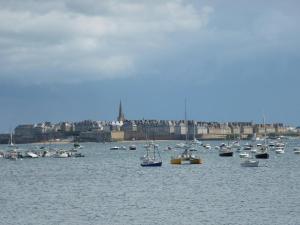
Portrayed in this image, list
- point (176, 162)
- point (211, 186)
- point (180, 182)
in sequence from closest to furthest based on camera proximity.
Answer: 1. point (211, 186)
2. point (180, 182)
3. point (176, 162)

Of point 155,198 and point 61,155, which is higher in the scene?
point 61,155

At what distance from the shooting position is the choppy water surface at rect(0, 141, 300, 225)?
44.6 metres

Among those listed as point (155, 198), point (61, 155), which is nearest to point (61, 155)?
point (61, 155)

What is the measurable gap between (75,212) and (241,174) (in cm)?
3369

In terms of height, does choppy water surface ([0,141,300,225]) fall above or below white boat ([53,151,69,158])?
below

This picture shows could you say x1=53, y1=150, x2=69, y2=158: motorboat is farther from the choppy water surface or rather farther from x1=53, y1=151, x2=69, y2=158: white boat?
the choppy water surface

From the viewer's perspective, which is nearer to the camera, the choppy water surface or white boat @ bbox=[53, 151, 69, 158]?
the choppy water surface

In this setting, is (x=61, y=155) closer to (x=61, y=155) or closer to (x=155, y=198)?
(x=61, y=155)

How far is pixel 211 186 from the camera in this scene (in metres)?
64.9

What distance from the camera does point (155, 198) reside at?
55094mm

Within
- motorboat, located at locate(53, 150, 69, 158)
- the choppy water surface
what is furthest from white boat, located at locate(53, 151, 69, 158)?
the choppy water surface

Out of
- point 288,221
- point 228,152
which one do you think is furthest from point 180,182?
point 228,152

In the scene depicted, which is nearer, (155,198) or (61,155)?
(155,198)

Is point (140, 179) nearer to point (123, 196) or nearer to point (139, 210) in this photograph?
point (123, 196)
